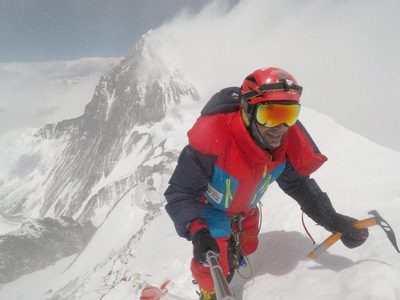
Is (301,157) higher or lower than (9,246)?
higher

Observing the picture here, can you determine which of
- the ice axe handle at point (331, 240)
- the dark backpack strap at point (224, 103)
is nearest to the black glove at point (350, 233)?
the ice axe handle at point (331, 240)

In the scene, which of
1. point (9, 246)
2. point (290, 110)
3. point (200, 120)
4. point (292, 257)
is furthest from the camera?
point (9, 246)

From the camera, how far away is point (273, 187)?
8.89 meters

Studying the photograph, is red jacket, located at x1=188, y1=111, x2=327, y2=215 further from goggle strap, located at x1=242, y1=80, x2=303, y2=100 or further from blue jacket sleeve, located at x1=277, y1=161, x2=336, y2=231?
goggle strap, located at x1=242, y1=80, x2=303, y2=100

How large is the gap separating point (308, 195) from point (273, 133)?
130cm

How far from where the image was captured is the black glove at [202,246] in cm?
386

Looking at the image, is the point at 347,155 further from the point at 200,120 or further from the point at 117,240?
the point at 117,240

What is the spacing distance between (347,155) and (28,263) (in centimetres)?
18973

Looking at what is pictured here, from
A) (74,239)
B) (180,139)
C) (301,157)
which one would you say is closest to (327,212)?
(301,157)

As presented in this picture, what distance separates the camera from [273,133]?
416cm

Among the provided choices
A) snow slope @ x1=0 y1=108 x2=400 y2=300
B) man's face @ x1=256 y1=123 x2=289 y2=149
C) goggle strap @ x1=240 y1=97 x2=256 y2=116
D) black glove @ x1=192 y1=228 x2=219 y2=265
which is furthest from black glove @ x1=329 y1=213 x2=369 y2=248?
goggle strap @ x1=240 y1=97 x2=256 y2=116

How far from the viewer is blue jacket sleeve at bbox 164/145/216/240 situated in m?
4.20

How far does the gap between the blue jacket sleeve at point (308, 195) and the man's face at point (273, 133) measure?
2.51 feet

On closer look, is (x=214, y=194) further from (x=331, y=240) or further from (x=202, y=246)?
(x=331, y=240)
